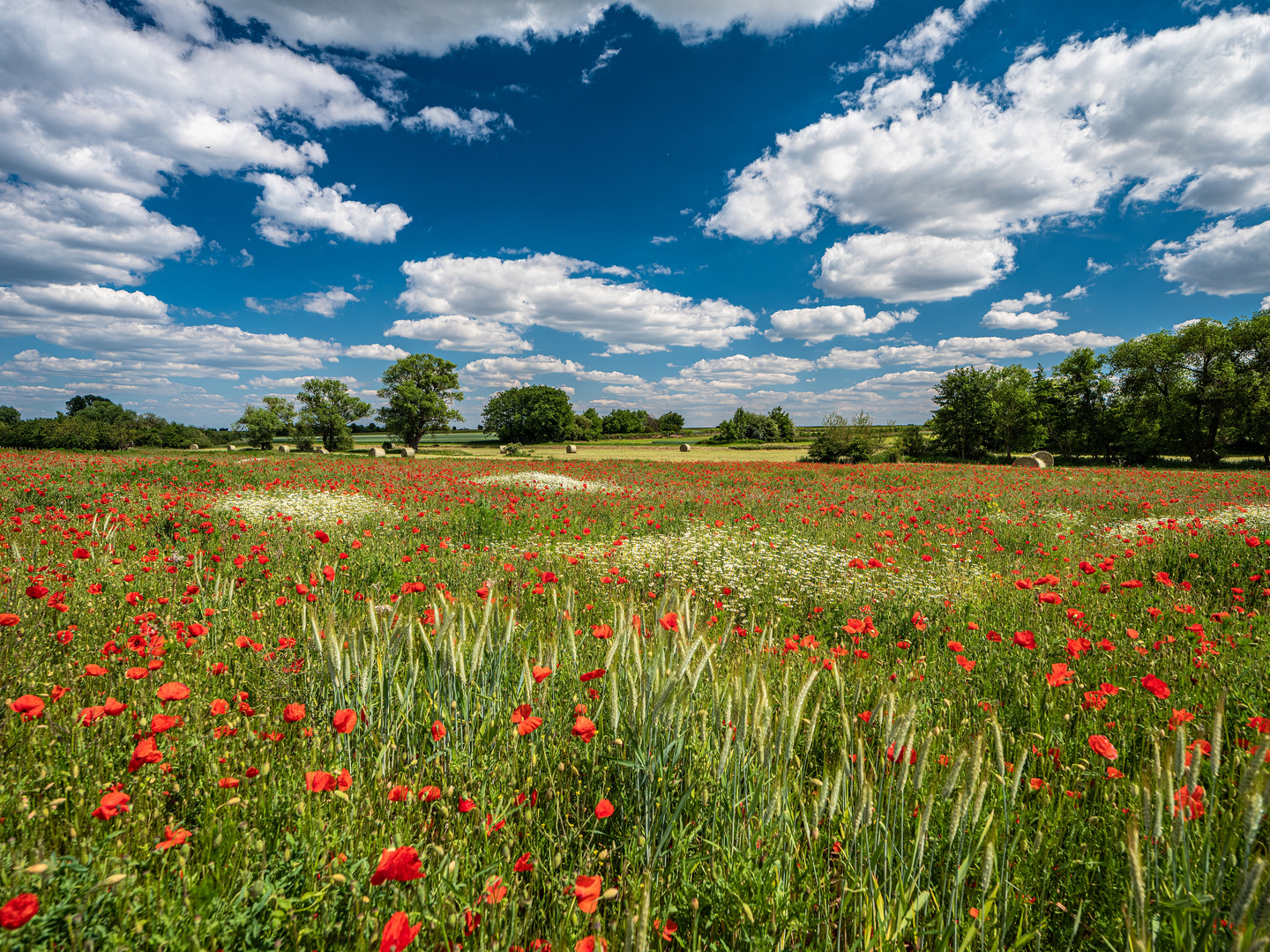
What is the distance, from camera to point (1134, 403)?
42.4m

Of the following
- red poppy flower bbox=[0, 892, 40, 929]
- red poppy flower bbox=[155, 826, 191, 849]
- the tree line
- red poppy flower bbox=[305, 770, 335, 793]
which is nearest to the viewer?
red poppy flower bbox=[0, 892, 40, 929]

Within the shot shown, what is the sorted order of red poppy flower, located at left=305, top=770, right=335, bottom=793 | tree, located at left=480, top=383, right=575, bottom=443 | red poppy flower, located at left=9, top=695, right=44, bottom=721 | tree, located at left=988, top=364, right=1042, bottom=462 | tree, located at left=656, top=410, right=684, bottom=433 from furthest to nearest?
tree, located at left=656, top=410, right=684, bottom=433, tree, located at left=480, top=383, right=575, bottom=443, tree, located at left=988, top=364, right=1042, bottom=462, red poppy flower, located at left=9, top=695, right=44, bottom=721, red poppy flower, located at left=305, top=770, right=335, bottom=793

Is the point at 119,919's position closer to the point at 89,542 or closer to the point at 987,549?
the point at 89,542

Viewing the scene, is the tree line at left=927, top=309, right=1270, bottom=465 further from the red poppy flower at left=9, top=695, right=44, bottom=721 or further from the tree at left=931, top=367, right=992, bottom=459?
the red poppy flower at left=9, top=695, right=44, bottom=721

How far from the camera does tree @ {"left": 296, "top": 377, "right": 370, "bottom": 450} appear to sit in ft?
202

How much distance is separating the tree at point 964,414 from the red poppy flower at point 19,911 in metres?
63.3

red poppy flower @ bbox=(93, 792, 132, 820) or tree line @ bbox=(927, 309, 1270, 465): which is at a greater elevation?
tree line @ bbox=(927, 309, 1270, 465)

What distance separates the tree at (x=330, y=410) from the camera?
61.5m

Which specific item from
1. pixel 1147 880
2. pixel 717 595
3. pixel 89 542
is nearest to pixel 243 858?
pixel 1147 880

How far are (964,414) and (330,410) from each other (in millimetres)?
72913

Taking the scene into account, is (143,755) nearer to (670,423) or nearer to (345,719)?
(345,719)

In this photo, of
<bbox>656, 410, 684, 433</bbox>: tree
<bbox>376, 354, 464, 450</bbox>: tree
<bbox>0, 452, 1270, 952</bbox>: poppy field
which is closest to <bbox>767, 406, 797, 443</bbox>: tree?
<bbox>656, 410, 684, 433</bbox>: tree

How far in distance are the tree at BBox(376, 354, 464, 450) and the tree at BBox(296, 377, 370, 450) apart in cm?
842

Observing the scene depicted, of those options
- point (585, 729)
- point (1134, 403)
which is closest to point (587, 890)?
point (585, 729)
